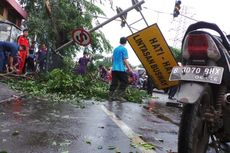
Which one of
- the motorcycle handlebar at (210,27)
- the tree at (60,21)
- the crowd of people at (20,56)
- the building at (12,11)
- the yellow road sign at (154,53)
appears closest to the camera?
the motorcycle handlebar at (210,27)

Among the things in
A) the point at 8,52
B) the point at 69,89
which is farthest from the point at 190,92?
the point at 8,52

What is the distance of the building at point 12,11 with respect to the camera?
2737 centimetres

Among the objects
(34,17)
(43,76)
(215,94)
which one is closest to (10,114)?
(215,94)

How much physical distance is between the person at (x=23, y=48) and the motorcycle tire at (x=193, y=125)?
15617 millimetres

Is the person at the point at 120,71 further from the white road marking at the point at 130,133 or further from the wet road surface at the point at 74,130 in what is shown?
the white road marking at the point at 130,133

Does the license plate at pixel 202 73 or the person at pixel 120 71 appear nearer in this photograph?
the license plate at pixel 202 73

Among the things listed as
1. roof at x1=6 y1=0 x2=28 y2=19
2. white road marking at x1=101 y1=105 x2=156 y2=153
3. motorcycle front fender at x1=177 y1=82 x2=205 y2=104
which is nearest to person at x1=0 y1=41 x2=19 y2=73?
white road marking at x1=101 y1=105 x2=156 y2=153

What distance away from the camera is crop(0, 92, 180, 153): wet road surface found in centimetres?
583

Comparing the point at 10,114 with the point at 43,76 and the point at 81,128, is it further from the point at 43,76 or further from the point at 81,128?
the point at 43,76

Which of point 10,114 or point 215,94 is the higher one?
point 215,94

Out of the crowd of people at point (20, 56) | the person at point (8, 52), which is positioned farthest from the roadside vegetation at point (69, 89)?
the crowd of people at point (20, 56)

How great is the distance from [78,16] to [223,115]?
26.5 metres

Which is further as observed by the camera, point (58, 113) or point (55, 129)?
point (58, 113)

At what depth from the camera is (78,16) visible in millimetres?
31188
